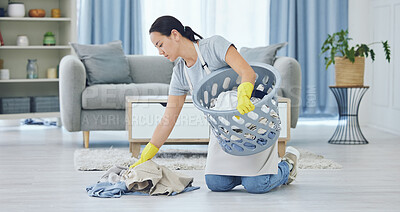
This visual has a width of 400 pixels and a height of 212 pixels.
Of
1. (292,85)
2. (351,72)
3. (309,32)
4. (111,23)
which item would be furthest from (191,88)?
(309,32)

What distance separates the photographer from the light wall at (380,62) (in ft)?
16.6

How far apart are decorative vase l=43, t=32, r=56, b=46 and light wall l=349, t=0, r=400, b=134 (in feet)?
9.52

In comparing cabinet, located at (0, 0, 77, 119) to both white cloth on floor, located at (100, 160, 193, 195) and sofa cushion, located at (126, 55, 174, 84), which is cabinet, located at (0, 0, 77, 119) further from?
white cloth on floor, located at (100, 160, 193, 195)

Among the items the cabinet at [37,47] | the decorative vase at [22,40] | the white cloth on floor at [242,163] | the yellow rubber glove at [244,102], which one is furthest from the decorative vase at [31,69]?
the yellow rubber glove at [244,102]

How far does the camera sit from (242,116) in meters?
2.19

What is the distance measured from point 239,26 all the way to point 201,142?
7.97ft

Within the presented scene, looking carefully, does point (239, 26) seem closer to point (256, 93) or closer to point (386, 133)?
point (386, 133)

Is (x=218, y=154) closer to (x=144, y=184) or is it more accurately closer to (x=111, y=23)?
(x=144, y=184)

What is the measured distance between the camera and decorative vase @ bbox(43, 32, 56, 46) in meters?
5.25

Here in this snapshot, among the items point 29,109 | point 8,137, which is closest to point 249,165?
point 8,137

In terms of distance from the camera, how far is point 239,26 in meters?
5.91

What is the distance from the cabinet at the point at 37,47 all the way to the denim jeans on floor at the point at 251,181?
9.69ft

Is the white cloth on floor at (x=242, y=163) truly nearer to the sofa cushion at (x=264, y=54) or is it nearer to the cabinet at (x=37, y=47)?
the sofa cushion at (x=264, y=54)

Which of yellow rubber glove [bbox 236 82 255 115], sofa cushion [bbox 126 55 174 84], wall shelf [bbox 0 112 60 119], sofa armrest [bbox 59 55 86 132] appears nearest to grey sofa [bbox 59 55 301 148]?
sofa armrest [bbox 59 55 86 132]
